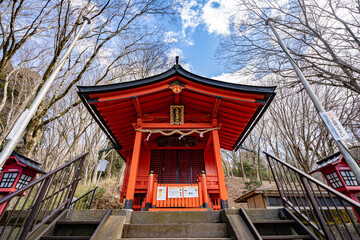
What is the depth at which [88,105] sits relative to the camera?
6.03 m

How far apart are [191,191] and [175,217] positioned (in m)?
2.10

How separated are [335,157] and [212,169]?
479 centimetres

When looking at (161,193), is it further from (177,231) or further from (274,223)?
(274,223)

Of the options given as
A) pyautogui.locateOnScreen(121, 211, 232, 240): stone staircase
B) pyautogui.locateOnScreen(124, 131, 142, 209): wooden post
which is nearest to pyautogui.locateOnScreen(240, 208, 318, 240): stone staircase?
pyautogui.locateOnScreen(121, 211, 232, 240): stone staircase

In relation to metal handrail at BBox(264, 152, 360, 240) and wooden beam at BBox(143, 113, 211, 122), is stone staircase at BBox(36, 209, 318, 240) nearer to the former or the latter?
metal handrail at BBox(264, 152, 360, 240)

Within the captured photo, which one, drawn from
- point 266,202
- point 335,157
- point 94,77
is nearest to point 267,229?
point 335,157

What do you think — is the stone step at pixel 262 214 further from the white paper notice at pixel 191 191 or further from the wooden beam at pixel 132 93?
the wooden beam at pixel 132 93

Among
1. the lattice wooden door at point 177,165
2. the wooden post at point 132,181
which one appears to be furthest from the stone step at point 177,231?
the lattice wooden door at point 177,165

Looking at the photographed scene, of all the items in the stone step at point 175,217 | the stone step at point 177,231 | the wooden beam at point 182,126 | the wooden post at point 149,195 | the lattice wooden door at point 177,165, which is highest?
the wooden beam at point 182,126

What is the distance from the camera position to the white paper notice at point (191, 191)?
5.71 meters

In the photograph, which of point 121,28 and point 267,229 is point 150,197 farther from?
point 121,28

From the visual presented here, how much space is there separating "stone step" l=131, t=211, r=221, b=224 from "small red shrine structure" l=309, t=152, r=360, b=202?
2.96 m

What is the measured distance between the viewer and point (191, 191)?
5.75m

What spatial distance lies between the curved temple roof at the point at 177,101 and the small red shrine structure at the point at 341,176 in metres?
2.38
